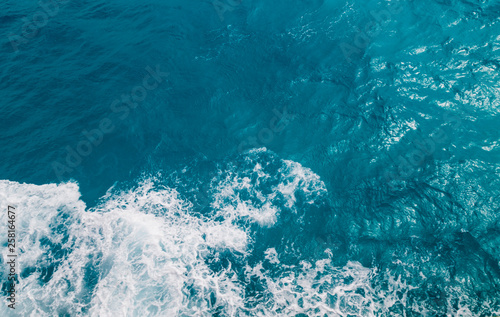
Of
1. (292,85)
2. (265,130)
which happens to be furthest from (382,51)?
(265,130)

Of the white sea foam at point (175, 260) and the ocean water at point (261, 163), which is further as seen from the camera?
the ocean water at point (261, 163)

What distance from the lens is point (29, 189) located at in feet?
83.6

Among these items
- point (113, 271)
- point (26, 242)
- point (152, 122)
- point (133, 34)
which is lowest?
point (113, 271)

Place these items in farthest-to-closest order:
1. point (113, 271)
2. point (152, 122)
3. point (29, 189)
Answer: point (152, 122)
point (29, 189)
point (113, 271)

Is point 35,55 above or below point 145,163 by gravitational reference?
above

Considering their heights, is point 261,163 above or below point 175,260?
above

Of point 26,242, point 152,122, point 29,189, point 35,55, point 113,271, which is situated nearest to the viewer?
point 113,271

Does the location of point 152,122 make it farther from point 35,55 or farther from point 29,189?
point 35,55

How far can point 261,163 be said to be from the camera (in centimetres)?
2495

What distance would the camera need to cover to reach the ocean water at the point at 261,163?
19.6 m

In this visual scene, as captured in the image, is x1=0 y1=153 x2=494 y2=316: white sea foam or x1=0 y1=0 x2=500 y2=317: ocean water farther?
x1=0 y1=0 x2=500 y2=317: ocean water

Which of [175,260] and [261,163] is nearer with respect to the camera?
[175,260]

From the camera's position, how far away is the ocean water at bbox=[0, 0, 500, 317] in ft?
64.2

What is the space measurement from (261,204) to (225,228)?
3252 millimetres
